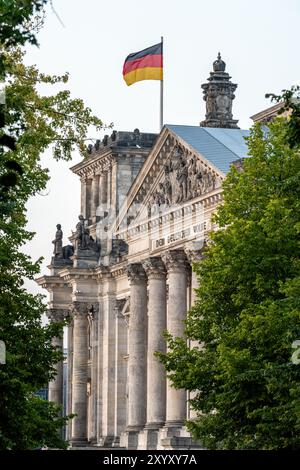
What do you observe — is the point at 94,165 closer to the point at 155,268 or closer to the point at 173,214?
the point at 155,268

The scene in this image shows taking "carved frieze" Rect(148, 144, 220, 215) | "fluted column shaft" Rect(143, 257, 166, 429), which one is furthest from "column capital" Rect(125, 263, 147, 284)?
"carved frieze" Rect(148, 144, 220, 215)

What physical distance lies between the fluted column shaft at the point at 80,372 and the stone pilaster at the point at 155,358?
985 inches

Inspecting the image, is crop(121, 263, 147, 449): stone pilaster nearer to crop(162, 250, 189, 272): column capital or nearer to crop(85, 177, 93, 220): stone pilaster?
crop(162, 250, 189, 272): column capital

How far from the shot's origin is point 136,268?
128125 millimetres

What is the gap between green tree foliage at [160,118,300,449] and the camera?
2709 inches

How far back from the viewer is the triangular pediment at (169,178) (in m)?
113

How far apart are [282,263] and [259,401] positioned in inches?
201

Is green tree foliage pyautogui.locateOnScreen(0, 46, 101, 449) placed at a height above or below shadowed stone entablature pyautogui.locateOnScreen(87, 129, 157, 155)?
below

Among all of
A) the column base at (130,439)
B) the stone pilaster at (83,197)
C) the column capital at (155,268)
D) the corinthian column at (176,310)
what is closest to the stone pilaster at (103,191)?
the stone pilaster at (83,197)
